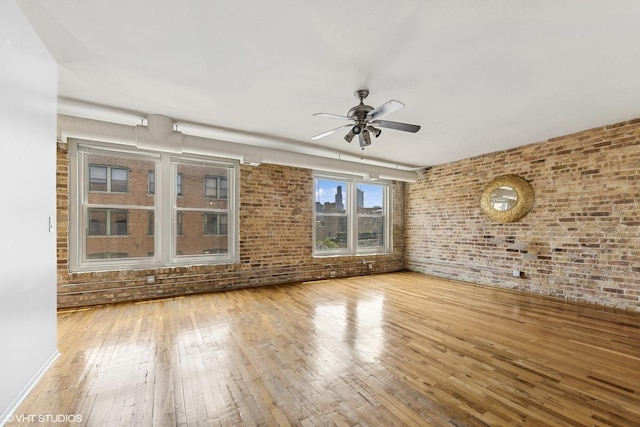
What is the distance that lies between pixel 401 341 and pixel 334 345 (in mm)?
689

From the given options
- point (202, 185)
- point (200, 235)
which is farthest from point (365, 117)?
point (200, 235)

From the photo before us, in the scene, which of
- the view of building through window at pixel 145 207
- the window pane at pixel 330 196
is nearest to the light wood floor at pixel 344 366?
the view of building through window at pixel 145 207

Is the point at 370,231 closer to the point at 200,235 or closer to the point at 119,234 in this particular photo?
the point at 200,235

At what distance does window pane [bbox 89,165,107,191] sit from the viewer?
4098mm

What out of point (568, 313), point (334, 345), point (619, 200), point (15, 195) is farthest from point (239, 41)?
point (619, 200)

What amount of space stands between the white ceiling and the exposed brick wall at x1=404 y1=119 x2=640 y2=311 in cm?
70

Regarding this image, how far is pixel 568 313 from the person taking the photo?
360cm

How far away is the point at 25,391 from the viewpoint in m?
1.82

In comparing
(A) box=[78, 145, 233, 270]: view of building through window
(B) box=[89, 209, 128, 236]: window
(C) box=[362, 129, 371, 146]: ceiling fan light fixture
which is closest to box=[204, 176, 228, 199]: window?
(A) box=[78, 145, 233, 270]: view of building through window

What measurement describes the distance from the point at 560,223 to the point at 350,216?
380 cm

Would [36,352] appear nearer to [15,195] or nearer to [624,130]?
[15,195]

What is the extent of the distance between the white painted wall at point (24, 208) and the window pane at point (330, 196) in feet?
14.6

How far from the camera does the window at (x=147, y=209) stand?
402 centimetres

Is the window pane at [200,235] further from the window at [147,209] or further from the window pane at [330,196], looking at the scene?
the window pane at [330,196]
